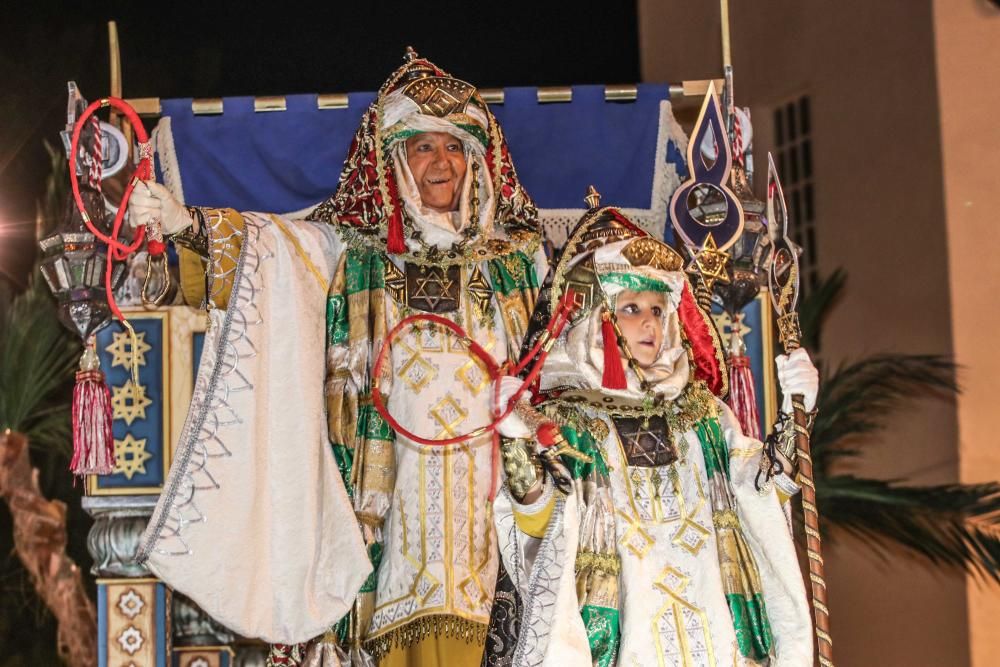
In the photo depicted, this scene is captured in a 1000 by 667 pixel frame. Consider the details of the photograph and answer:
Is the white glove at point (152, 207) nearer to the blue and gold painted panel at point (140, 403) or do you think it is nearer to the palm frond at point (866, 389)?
the blue and gold painted panel at point (140, 403)

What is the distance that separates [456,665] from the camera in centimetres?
489

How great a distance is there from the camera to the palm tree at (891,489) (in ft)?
23.7

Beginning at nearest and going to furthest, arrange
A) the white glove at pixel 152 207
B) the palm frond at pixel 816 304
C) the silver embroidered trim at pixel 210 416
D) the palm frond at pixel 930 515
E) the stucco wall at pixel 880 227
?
the white glove at pixel 152 207
the silver embroidered trim at pixel 210 416
the palm frond at pixel 930 515
the stucco wall at pixel 880 227
the palm frond at pixel 816 304

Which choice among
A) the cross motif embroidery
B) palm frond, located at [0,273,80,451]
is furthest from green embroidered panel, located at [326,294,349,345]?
palm frond, located at [0,273,80,451]

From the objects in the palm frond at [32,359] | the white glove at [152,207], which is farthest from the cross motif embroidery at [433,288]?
the palm frond at [32,359]

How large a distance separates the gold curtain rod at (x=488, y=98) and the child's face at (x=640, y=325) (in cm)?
178

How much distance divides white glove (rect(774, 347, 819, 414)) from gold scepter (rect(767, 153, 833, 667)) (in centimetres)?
2

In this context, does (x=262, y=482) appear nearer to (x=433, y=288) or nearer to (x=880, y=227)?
(x=433, y=288)

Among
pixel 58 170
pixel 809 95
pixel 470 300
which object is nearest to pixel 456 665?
pixel 470 300

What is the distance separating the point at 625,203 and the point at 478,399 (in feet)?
4.44

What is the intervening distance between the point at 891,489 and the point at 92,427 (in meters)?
3.99

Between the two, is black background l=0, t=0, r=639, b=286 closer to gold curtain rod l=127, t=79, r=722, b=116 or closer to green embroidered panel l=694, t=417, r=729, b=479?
gold curtain rod l=127, t=79, r=722, b=116

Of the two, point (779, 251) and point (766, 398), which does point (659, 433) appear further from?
point (766, 398)

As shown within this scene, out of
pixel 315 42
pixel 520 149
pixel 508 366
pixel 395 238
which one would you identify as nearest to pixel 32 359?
pixel 315 42
